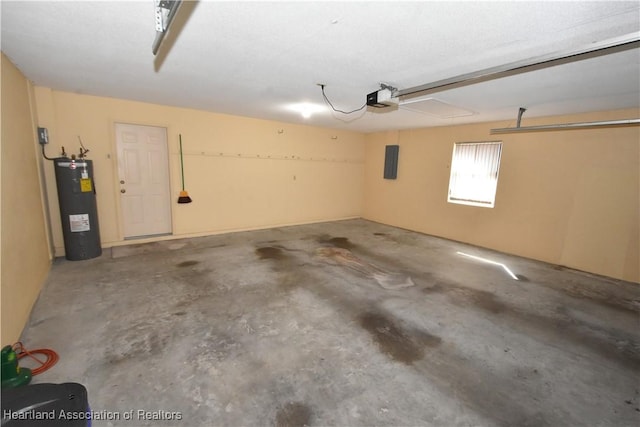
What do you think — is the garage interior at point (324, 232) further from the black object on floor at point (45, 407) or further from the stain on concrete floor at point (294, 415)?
the black object on floor at point (45, 407)

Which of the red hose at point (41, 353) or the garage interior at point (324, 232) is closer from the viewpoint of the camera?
the garage interior at point (324, 232)

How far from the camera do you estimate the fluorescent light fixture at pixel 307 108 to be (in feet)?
14.6

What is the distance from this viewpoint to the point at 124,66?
9.64ft

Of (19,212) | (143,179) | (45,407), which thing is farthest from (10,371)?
(143,179)

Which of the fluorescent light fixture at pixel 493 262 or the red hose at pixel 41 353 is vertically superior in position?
the red hose at pixel 41 353

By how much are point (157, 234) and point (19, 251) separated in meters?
2.65

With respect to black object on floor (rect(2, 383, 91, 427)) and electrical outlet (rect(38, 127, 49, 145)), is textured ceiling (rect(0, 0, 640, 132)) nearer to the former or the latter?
electrical outlet (rect(38, 127, 49, 145))

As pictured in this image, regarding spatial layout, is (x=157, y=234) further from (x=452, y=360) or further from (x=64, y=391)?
(x=452, y=360)

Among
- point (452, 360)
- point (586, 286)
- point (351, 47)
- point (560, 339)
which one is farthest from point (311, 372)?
point (586, 286)

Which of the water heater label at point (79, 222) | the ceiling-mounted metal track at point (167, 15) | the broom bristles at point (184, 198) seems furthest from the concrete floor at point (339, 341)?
the ceiling-mounted metal track at point (167, 15)

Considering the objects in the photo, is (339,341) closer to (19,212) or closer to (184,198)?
(19,212)

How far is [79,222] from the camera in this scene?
12.9ft

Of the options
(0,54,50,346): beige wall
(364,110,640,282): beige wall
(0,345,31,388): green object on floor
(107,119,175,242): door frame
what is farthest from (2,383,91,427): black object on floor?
(364,110,640,282): beige wall

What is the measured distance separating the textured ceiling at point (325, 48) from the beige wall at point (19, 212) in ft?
1.49
